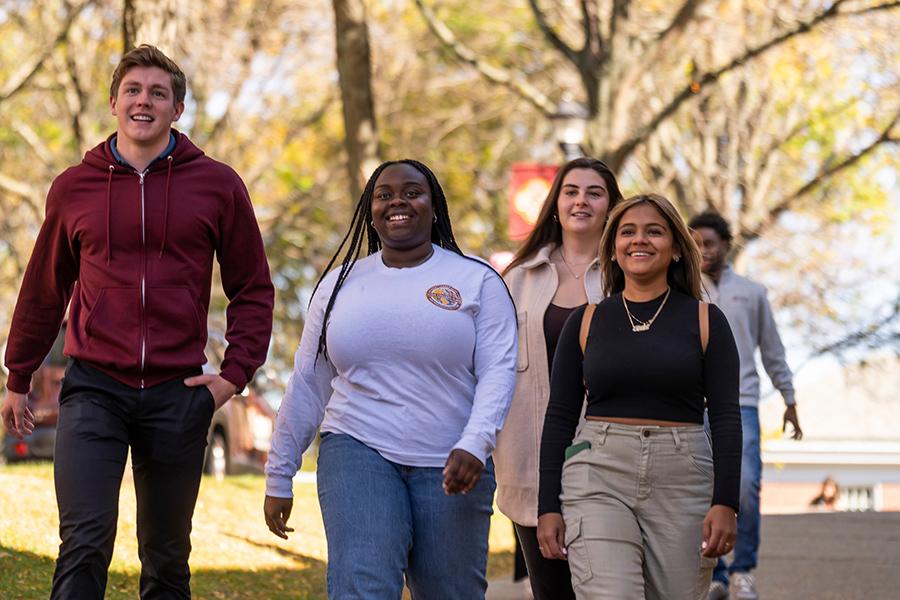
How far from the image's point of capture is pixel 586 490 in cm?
531

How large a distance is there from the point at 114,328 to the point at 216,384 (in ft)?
1.38

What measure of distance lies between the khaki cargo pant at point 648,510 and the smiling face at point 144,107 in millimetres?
1918

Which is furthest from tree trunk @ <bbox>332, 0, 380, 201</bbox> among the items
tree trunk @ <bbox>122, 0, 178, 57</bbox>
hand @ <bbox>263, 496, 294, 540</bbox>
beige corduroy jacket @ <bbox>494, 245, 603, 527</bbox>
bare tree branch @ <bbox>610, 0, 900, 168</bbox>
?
hand @ <bbox>263, 496, 294, 540</bbox>

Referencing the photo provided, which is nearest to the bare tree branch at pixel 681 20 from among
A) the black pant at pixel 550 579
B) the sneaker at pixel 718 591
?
the sneaker at pixel 718 591

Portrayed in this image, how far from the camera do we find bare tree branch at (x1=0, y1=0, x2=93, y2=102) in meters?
19.5

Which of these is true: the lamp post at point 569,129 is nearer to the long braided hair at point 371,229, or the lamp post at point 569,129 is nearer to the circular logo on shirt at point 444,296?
the long braided hair at point 371,229

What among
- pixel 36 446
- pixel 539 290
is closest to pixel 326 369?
pixel 539 290

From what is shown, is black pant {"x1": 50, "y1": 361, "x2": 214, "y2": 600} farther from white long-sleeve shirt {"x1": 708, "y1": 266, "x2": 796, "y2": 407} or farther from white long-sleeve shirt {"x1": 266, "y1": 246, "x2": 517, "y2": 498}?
white long-sleeve shirt {"x1": 708, "y1": 266, "x2": 796, "y2": 407}

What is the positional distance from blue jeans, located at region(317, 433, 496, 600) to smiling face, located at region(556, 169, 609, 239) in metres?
1.81

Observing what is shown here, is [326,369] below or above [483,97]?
below

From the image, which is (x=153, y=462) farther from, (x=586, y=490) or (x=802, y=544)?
(x=802, y=544)

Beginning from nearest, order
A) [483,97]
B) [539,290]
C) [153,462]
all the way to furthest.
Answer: [153,462] < [539,290] < [483,97]

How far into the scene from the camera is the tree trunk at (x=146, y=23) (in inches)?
466

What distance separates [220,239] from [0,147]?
22.1 m
